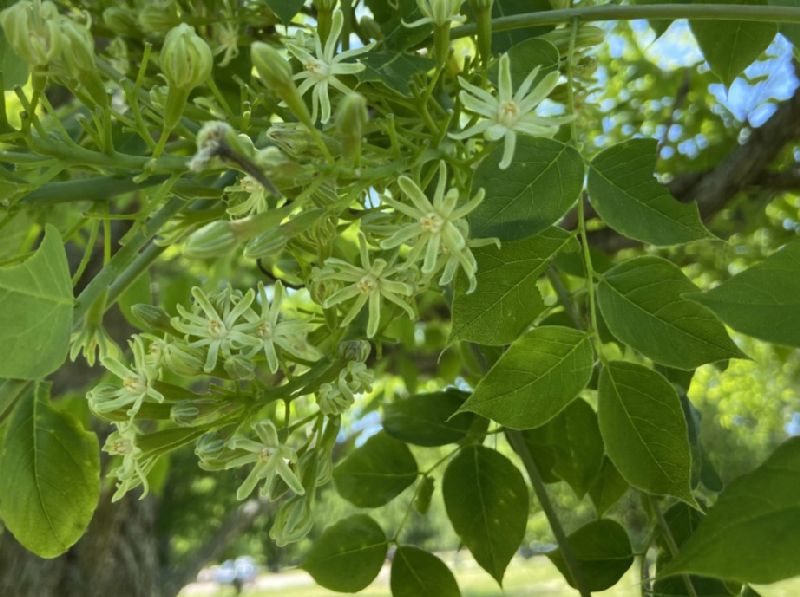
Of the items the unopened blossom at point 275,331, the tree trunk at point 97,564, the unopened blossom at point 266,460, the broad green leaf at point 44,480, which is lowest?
the tree trunk at point 97,564

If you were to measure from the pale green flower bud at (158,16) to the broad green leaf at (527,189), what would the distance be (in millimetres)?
301

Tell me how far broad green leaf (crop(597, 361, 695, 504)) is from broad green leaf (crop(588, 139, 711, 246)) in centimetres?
7

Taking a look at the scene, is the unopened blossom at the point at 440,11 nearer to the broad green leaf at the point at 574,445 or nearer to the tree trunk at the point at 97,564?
the broad green leaf at the point at 574,445

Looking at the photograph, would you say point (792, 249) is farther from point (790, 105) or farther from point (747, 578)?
point (790, 105)

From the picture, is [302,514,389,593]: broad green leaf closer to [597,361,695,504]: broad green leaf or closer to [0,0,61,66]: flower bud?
[597,361,695,504]: broad green leaf

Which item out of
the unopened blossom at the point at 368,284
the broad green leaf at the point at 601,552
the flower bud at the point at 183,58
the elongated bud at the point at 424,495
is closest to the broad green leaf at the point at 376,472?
the elongated bud at the point at 424,495

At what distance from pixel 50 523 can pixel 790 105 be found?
110 centimetres

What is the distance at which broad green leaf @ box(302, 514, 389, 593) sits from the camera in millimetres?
581

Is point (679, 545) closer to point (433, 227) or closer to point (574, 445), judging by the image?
point (574, 445)

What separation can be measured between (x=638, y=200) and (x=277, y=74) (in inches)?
7.4

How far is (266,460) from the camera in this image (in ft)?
1.46

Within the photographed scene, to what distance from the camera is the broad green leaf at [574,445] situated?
1.95 ft

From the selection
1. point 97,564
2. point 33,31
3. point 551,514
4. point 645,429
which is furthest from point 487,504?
point 97,564

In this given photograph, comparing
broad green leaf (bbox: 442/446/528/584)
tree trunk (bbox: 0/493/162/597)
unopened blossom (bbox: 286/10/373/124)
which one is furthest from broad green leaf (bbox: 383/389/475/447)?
tree trunk (bbox: 0/493/162/597)
